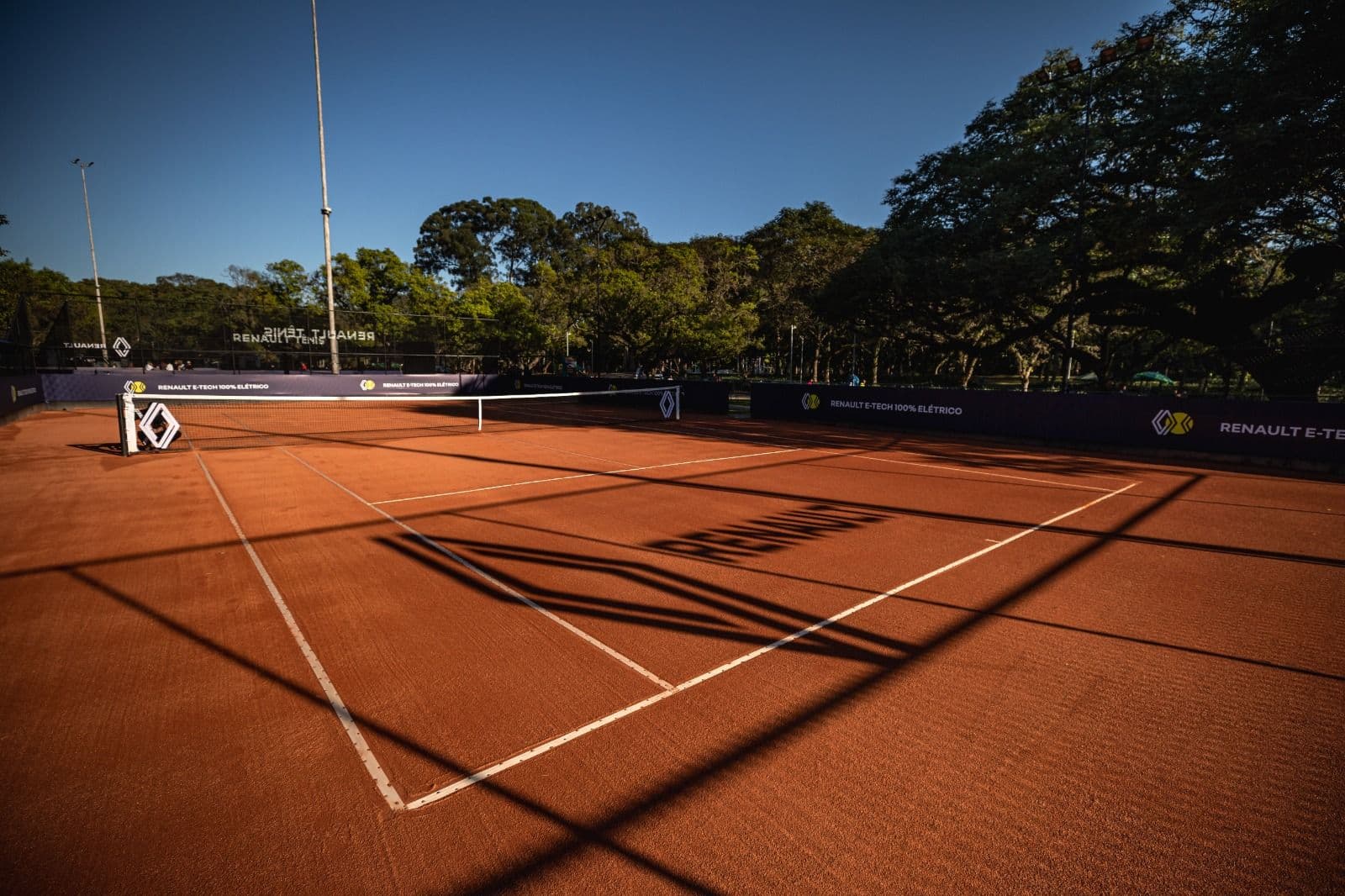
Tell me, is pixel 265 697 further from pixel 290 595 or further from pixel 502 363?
pixel 502 363

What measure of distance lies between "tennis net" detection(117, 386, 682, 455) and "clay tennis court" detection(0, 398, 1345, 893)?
304 inches

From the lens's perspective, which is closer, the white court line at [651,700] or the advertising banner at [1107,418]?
the white court line at [651,700]

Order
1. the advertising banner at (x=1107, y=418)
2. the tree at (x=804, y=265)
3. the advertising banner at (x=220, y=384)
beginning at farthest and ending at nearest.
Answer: the tree at (x=804, y=265)
the advertising banner at (x=220, y=384)
the advertising banner at (x=1107, y=418)

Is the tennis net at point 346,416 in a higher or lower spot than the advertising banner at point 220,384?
lower

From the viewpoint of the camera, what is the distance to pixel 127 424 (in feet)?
51.5

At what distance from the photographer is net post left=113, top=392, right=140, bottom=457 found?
15445mm

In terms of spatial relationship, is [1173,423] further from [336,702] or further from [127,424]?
[127,424]

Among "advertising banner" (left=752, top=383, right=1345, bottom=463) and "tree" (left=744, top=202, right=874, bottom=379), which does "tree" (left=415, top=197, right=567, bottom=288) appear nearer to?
"tree" (left=744, top=202, right=874, bottom=379)

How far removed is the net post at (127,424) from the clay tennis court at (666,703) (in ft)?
22.1

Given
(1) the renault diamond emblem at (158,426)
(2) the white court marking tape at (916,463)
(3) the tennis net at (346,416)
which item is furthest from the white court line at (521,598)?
(2) the white court marking tape at (916,463)

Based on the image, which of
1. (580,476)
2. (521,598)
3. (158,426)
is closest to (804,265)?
(580,476)

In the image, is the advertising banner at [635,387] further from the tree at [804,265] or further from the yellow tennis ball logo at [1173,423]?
the yellow tennis ball logo at [1173,423]

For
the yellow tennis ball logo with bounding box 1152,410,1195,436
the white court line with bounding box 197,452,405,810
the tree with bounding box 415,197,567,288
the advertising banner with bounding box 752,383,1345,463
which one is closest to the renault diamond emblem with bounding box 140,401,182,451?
the white court line with bounding box 197,452,405,810

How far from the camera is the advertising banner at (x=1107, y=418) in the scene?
51.1 ft
